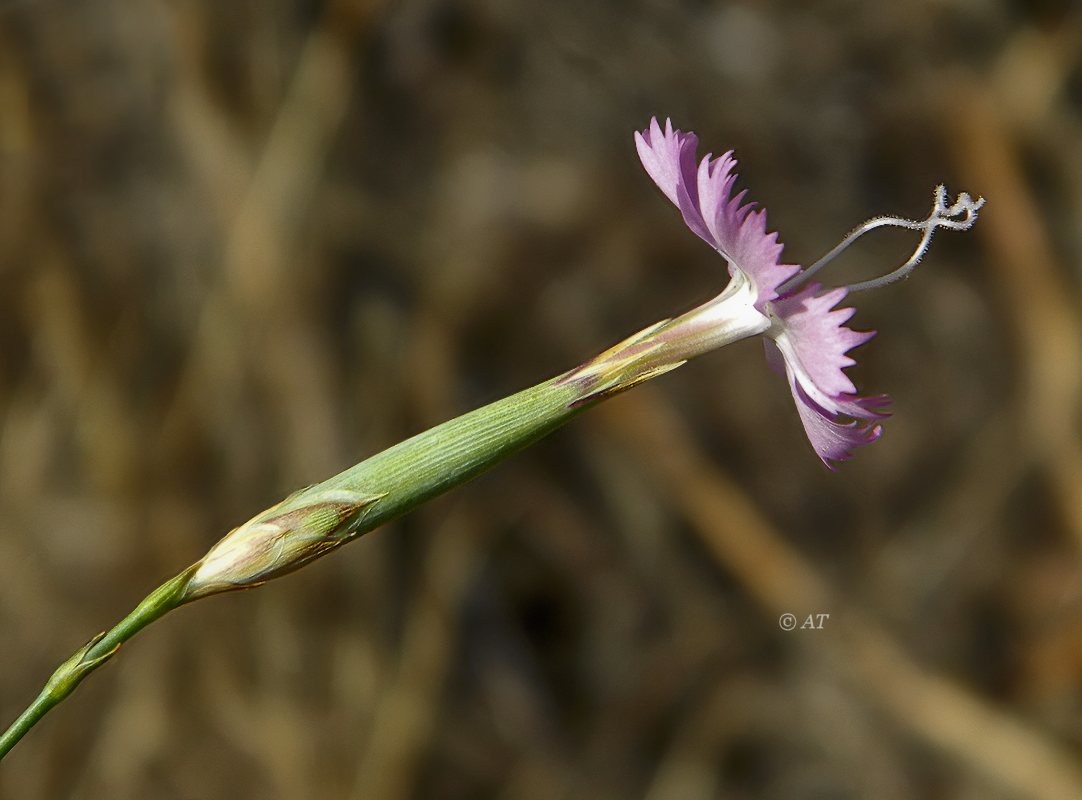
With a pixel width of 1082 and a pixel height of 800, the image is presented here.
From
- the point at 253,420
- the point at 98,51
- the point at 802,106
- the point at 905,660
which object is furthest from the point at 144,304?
the point at 905,660

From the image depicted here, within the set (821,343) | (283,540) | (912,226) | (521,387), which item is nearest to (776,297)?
(821,343)

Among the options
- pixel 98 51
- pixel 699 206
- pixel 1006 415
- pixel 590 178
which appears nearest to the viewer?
pixel 699 206

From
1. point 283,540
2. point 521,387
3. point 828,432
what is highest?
point 521,387

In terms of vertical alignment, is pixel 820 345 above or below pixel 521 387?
below

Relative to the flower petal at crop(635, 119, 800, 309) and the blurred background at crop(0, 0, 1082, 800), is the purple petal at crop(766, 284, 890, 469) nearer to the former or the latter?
the flower petal at crop(635, 119, 800, 309)

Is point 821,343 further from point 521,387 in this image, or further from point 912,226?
point 521,387

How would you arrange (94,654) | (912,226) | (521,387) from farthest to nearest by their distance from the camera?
(521,387) → (912,226) → (94,654)

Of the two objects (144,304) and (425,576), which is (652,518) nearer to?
(425,576)

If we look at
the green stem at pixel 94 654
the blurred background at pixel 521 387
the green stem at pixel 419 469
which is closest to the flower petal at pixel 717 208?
the green stem at pixel 419 469
